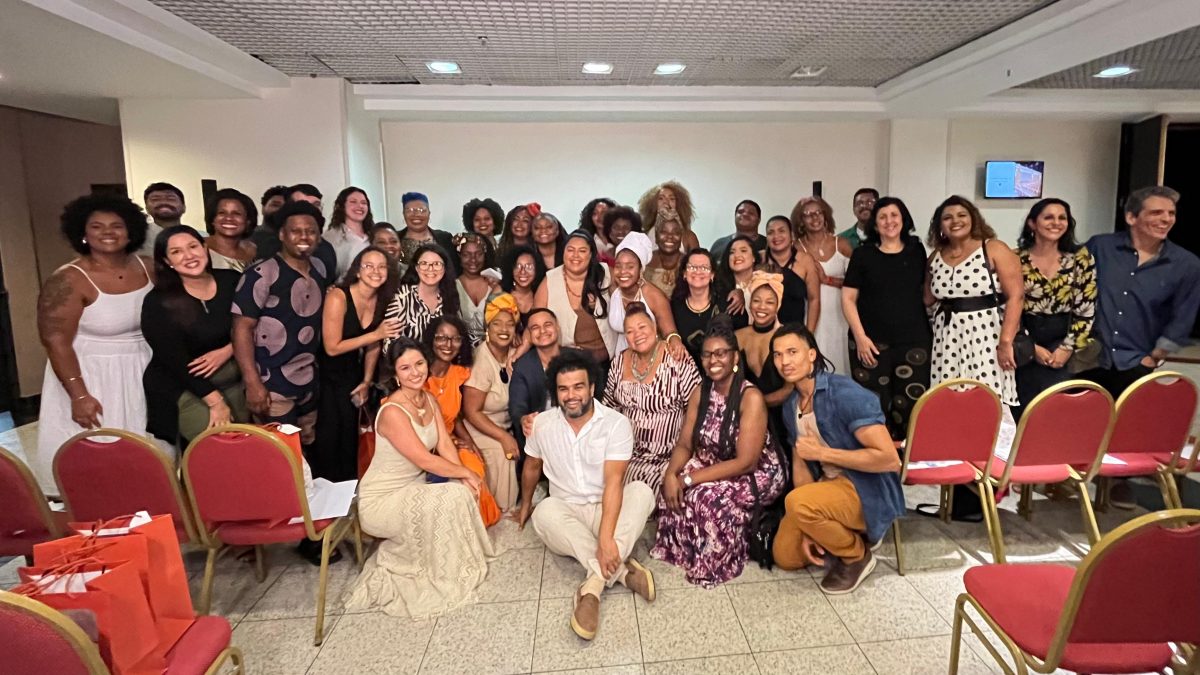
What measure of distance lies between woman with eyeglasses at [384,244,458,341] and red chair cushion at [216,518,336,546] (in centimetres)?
113

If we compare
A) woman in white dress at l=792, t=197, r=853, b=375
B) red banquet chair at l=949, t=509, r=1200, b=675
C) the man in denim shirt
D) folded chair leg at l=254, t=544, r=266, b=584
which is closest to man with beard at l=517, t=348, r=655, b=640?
the man in denim shirt

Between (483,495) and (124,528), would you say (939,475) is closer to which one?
(483,495)

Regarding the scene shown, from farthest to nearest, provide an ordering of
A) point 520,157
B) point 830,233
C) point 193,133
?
1. point 520,157
2. point 193,133
3. point 830,233

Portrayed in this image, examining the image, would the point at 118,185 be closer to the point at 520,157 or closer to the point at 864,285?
the point at 520,157

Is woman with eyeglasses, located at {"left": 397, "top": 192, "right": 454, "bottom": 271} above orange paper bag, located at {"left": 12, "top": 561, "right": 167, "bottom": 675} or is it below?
above

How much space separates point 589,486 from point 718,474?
581 mm

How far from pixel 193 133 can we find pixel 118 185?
260 centimetres

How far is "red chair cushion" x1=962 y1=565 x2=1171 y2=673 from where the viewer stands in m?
1.59

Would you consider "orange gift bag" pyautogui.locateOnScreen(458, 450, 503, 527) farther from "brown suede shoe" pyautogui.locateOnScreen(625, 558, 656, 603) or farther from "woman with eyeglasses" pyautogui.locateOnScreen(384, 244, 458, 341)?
"brown suede shoe" pyautogui.locateOnScreen(625, 558, 656, 603)

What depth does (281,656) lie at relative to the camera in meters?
2.41

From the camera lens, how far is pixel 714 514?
286cm

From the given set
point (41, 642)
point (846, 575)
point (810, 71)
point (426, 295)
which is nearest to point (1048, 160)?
point (810, 71)

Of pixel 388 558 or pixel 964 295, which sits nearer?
pixel 388 558

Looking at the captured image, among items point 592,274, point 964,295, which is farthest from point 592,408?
point 964,295
